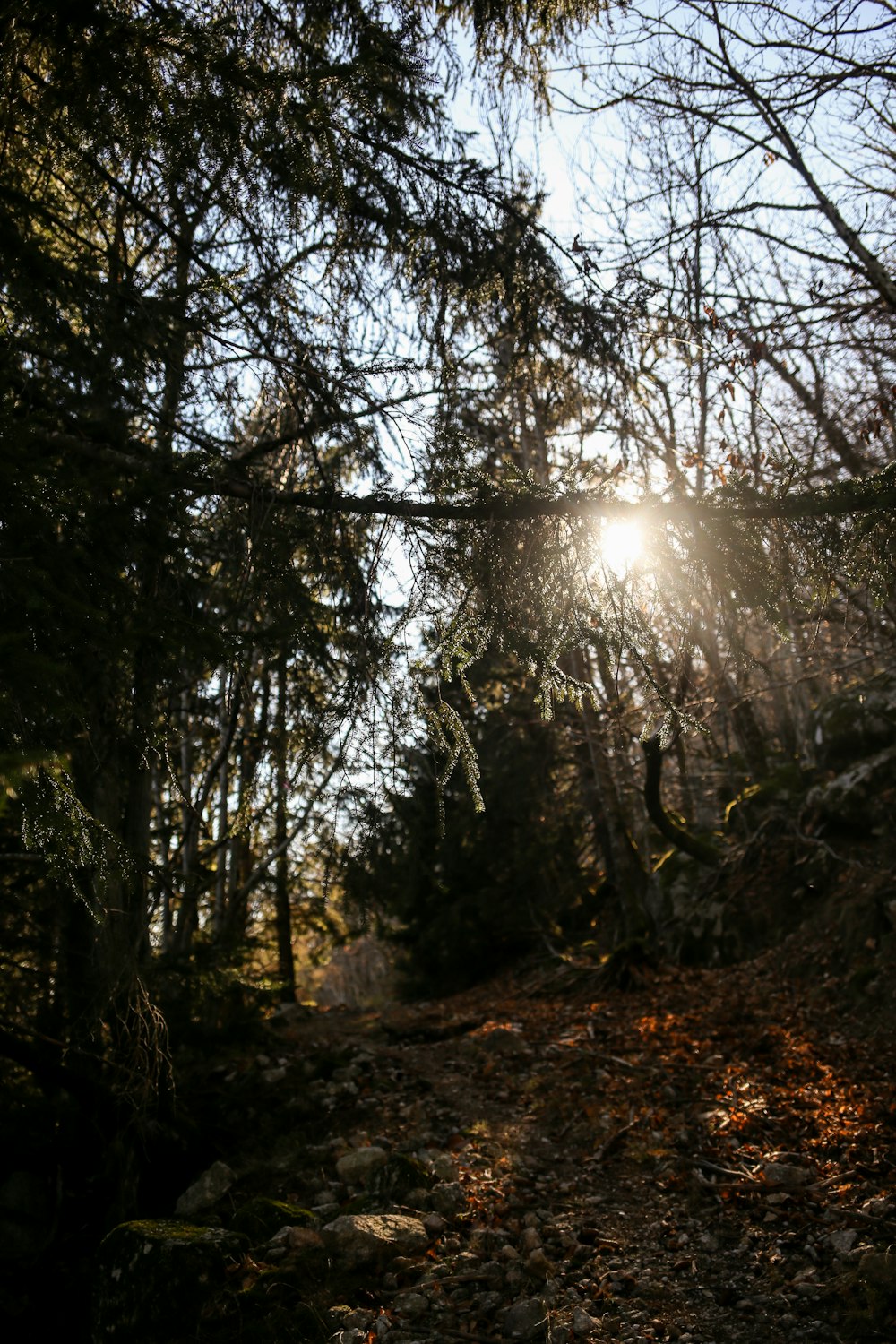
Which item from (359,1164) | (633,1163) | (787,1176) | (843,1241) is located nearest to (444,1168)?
(359,1164)

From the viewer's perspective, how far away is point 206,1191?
6.07m

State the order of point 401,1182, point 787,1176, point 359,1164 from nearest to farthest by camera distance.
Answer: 1. point 787,1176
2. point 401,1182
3. point 359,1164

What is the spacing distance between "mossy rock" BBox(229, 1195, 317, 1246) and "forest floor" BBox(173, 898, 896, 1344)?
0.14 metres

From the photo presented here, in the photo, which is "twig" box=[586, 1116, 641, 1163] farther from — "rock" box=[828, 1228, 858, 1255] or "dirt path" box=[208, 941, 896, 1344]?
"rock" box=[828, 1228, 858, 1255]

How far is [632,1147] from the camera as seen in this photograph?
6043 millimetres

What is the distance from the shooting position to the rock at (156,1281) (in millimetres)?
4223

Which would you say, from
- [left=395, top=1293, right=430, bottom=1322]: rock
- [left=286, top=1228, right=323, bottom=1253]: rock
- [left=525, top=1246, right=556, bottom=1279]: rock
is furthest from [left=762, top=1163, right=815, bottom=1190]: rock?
[left=286, top=1228, right=323, bottom=1253]: rock

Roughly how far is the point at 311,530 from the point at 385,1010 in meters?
11.7

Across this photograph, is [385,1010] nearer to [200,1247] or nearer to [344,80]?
[200,1247]

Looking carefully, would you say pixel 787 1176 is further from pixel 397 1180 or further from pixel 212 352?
pixel 212 352

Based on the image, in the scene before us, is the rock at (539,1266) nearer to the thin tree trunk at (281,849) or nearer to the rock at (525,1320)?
the rock at (525,1320)

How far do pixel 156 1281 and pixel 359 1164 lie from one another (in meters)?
1.89

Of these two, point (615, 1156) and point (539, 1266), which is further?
point (615, 1156)

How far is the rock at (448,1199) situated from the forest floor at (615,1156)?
0.04 ft
